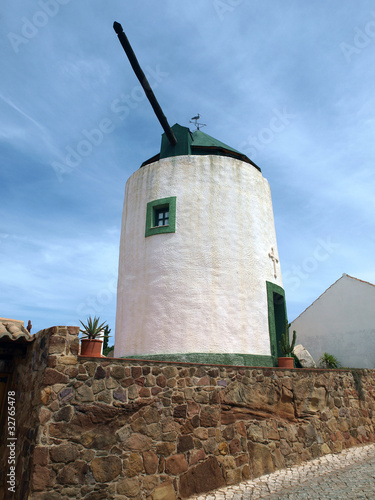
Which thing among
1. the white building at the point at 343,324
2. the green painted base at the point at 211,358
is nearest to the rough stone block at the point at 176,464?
the green painted base at the point at 211,358

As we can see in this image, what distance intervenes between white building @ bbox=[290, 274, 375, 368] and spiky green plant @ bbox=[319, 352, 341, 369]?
0.31m

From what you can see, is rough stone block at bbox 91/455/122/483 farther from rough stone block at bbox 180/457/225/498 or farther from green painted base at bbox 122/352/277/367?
green painted base at bbox 122/352/277/367

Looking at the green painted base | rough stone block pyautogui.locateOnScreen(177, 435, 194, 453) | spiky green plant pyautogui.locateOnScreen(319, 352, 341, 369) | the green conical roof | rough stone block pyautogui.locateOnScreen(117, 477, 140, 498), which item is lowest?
rough stone block pyautogui.locateOnScreen(117, 477, 140, 498)

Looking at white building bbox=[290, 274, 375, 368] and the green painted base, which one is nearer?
the green painted base

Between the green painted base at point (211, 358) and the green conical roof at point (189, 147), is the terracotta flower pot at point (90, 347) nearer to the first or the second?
the green painted base at point (211, 358)

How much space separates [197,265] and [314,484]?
618 centimetres

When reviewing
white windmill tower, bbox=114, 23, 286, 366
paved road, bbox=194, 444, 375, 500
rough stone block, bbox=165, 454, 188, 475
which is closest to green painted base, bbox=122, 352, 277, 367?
white windmill tower, bbox=114, 23, 286, 366

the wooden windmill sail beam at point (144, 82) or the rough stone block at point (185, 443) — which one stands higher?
the wooden windmill sail beam at point (144, 82)

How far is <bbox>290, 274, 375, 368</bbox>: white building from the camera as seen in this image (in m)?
17.7

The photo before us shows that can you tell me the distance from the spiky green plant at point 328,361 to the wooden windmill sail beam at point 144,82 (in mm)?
11920

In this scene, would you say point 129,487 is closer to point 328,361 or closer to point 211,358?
point 211,358

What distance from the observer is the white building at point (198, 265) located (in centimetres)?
1085

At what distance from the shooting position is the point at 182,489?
6.87 m

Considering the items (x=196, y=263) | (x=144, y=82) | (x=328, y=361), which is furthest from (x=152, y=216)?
(x=328, y=361)
